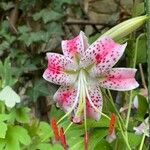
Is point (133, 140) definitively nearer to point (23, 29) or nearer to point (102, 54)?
point (102, 54)

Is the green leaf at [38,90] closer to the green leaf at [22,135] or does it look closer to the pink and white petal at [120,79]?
the green leaf at [22,135]

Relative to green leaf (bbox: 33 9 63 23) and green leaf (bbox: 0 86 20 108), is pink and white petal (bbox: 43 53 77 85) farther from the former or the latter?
green leaf (bbox: 33 9 63 23)

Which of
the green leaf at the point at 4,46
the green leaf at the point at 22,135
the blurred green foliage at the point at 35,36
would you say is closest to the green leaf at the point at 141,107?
the green leaf at the point at 22,135

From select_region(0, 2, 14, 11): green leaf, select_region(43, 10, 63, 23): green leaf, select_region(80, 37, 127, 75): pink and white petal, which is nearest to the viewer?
select_region(80, 37, 127, 75): pink and white petal

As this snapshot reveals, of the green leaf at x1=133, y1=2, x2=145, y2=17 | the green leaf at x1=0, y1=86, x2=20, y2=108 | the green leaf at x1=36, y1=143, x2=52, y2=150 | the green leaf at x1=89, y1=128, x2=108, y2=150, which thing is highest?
the green leaf at x1=133, y1=2, x2=145, y2=17

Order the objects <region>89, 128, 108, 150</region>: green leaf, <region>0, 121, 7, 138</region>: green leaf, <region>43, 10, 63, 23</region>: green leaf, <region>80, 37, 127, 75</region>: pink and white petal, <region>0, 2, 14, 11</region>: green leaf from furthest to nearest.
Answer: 1. <region>0, 2, 14, 11</region>: green leaf
2. <region>43, 10, 63, 23</region>: green leaf
3. <region>0, 121, 7, 138</region>: green leaf
4. <region>89, 128, 108, 150</region>: green leaf
5. <region>80, 37, 127, 75</region>: pink and white petal

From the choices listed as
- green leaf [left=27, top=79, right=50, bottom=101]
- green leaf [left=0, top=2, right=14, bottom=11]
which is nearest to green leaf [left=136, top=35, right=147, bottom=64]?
green leaf [left=27, top=79, right=50, bottom=101]

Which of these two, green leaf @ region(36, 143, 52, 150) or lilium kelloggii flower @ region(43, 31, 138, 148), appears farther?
green leaf @ region(36, 143, 52, 150)

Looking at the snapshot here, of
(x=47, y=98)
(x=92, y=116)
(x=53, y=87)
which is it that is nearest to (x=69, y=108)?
(x=92, y=116)
